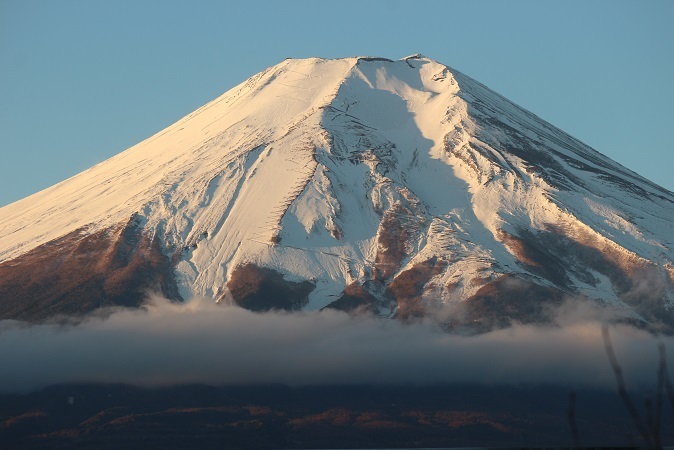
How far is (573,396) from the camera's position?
41.6ft

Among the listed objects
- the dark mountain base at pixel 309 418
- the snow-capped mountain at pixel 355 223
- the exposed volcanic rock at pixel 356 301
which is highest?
the snow-capped mountain at pixel 355 223

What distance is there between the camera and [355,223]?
160750 millimetres

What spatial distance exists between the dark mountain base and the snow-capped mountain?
1334cm

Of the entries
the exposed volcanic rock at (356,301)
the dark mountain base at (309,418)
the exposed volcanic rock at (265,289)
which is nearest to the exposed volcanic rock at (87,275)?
the exposed volcanic rock at (265,289)

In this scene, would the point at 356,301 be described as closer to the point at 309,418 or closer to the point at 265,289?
the point at 265,289

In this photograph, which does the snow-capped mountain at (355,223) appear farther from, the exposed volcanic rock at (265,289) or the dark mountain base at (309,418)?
the dark mountain base at (309,418)

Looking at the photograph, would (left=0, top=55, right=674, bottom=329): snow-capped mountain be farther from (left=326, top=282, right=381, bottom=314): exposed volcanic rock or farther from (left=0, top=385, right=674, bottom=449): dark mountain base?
(left=0, top=385, right=674, bottom=449): dark mountain base

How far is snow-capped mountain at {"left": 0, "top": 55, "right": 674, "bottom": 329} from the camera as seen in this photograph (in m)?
154

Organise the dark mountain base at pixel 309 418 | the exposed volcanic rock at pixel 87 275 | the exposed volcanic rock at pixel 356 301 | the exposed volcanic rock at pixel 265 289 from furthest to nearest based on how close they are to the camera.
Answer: the exposed volcanic rock at pixel 87 275, the exposed volcanic rock at pixel 265 289, the exposed volcanic rock at pixel 356 301, the dark mountain base at pixel 309 418

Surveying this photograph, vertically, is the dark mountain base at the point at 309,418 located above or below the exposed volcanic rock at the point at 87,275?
below

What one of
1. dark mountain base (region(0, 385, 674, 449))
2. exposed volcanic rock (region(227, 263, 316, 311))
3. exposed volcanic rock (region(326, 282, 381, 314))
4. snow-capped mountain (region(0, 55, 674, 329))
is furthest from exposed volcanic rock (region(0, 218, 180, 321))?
exposed volcanic rock (region(326, 282, 381, 314))

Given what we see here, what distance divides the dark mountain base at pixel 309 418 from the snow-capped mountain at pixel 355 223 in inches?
525

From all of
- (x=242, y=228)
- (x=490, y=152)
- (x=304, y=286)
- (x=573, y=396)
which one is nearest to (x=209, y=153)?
(x=242, y=228)

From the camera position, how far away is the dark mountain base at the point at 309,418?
132 meters
